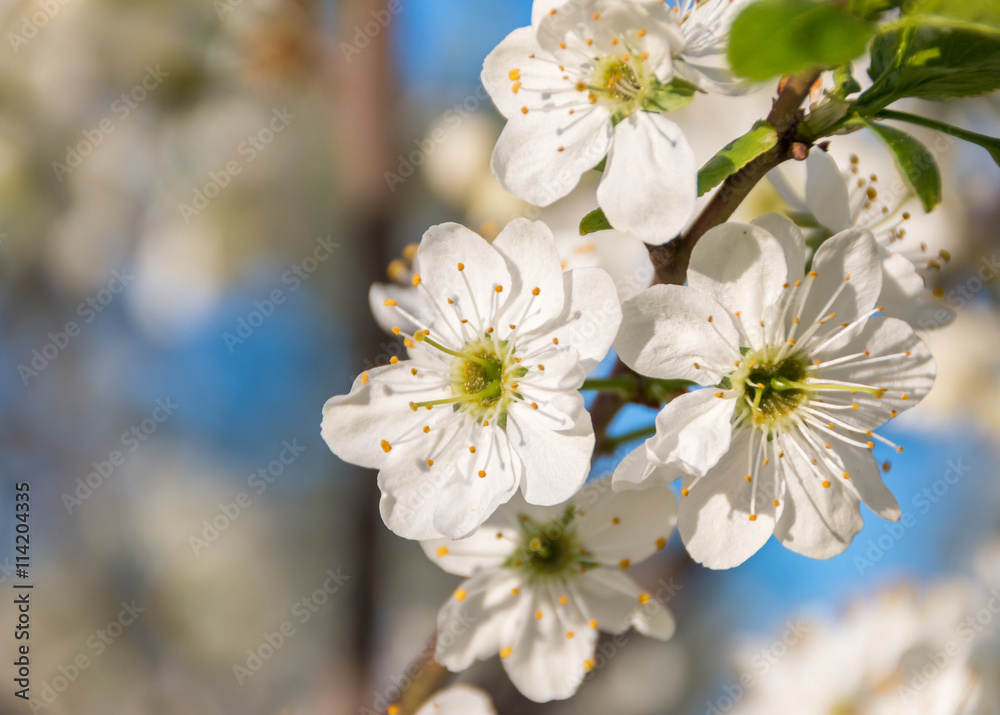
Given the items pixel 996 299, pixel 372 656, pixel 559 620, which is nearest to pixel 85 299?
pixel 372 656

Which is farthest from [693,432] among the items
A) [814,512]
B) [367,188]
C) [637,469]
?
[367,188]

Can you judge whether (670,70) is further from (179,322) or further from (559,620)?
(179,322)

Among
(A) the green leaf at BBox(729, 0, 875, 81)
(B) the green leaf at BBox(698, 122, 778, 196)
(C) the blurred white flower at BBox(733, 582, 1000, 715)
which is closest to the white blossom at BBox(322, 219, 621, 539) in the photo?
(B) the green leaf at BBox(698, 122, 778, 196)

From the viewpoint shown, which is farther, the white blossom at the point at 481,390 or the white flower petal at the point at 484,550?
the white flower petal at the point at 484,550

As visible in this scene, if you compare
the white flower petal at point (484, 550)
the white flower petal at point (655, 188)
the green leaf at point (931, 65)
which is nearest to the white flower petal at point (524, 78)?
the white flower petal at point (655, 188)

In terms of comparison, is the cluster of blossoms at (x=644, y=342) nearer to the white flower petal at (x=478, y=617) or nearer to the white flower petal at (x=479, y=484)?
the white flower petal at (x=479, y=484)

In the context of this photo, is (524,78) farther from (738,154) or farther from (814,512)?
(814,512)
